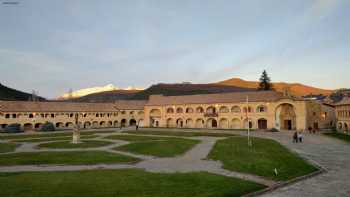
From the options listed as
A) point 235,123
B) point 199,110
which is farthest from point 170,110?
point 235,123

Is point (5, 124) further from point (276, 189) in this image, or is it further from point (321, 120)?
point (321, 120)

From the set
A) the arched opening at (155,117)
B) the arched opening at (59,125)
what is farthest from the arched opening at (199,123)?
the arched opening at (59,125)

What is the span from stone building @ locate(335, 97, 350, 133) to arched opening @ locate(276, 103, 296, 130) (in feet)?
29.8

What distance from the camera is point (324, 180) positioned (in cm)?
1656

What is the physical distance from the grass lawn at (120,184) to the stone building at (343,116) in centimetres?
4570

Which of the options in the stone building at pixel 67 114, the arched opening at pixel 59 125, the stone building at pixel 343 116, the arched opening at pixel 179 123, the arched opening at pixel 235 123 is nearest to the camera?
the stone building at pixel 343 116

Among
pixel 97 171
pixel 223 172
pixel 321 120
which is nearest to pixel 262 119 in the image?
pixel 321 120

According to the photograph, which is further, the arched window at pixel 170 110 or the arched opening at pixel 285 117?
the arched window at pixel 170 110

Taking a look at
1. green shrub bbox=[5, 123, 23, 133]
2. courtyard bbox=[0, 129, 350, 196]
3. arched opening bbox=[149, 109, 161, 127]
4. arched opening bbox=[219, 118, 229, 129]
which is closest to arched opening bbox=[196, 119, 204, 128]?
arched opening bbox=[219, 118, 229, 129]

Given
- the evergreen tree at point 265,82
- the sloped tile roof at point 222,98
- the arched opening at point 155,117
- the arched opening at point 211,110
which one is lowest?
the arched opening at point 155,117

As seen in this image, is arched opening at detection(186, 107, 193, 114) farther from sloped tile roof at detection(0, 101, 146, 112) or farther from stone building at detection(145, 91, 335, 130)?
sloped tile roof at detection(0, 101, 146, 112)

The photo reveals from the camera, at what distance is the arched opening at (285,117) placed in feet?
200

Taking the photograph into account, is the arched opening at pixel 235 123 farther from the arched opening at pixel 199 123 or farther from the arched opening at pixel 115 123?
the arched opening at pixel 115 123

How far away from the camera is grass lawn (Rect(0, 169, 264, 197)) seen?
13.5 m
